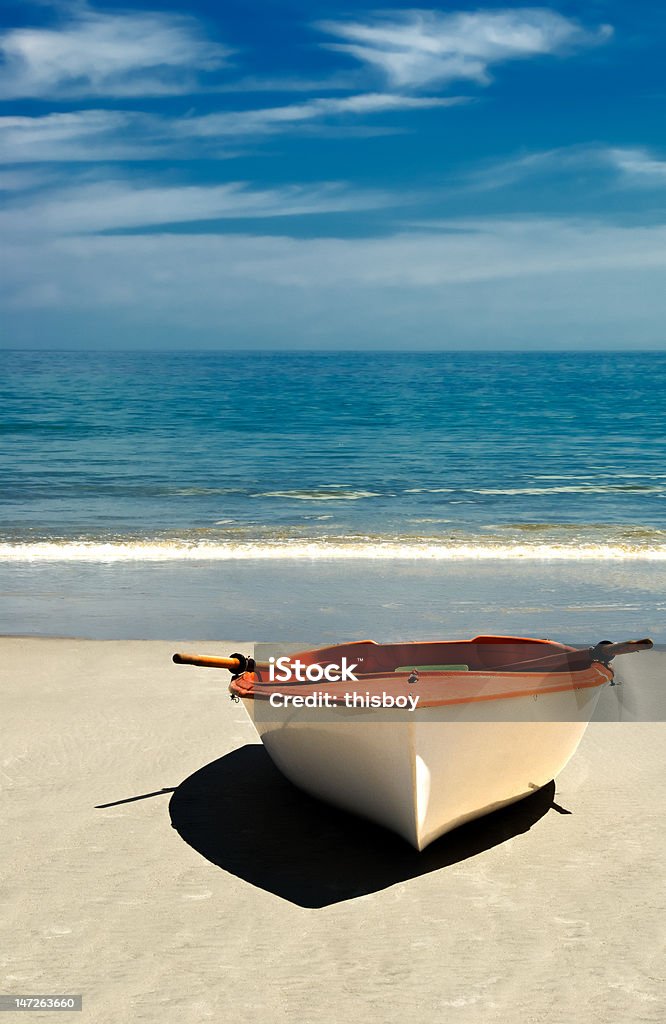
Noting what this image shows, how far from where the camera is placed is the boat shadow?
427 centimetres

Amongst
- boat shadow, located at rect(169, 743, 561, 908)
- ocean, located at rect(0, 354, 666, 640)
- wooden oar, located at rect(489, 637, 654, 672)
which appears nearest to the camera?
boat shadow, located at rect(169, 743, 561, 908)

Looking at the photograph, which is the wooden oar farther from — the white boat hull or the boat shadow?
the boat shadow

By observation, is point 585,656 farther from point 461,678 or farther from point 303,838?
point 303,838

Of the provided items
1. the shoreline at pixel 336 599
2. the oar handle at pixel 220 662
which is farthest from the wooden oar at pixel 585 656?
the shoreline at pixel 336 599

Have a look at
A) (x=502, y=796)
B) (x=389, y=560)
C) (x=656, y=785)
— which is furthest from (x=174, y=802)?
(x=389, y=560)

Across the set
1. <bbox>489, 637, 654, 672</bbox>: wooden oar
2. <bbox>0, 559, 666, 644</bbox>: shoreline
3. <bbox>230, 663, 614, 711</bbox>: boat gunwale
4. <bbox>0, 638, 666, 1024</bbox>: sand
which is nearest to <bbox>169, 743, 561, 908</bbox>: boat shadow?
<bbox>0, 638, 666, 1024</bbox>: sand

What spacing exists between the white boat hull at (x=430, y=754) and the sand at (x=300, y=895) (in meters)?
0.24

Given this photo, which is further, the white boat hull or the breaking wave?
the breaking wave

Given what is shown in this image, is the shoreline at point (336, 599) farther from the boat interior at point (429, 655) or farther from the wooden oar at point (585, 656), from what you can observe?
the wooden oar at point (585, 656)

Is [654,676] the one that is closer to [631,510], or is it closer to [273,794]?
[273,794]

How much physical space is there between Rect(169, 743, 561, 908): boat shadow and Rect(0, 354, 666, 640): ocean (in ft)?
11.6

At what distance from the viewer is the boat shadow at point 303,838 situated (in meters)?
4.27

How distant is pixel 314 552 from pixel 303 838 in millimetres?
8718

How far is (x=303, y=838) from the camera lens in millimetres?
4672
